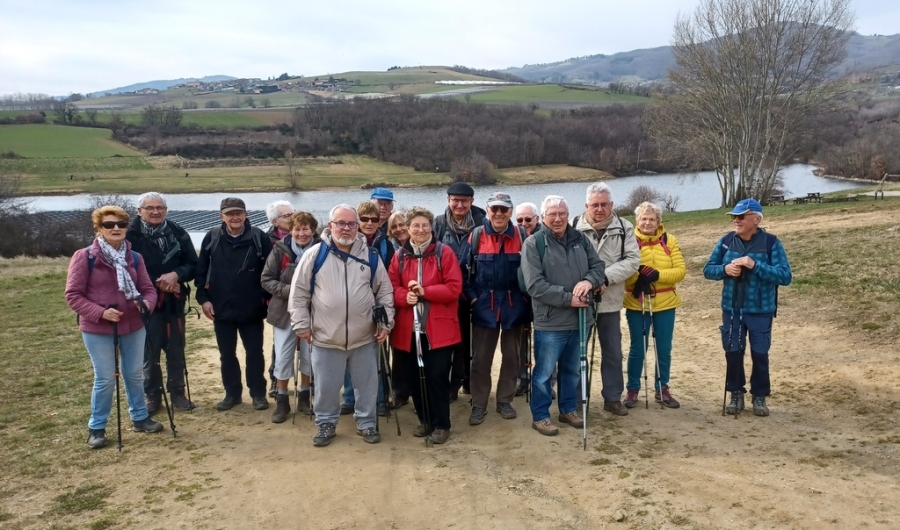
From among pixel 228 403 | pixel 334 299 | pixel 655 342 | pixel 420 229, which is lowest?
pixel 228 403

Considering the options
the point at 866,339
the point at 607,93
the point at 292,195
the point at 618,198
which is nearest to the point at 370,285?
the point at 866,339

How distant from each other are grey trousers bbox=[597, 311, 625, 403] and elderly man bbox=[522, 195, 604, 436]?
46 centimetres

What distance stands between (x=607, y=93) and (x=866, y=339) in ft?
353

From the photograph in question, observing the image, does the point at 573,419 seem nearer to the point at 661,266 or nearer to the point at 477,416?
the point at 477,416

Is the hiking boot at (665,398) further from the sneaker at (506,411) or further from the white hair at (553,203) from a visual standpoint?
the white hair at (553,203)

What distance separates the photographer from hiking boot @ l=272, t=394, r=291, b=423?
6.13 m

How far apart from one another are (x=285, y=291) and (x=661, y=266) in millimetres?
3477

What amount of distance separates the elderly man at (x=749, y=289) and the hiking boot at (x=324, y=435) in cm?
364

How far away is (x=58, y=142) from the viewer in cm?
6969

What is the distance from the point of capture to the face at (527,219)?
6.11 m

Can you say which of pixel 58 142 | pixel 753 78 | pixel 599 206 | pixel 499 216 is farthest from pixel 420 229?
pixel 58 142

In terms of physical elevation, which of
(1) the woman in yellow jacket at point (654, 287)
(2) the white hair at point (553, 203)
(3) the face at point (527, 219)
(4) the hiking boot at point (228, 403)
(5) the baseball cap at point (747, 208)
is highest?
(2) the white hair at point (553, 203)

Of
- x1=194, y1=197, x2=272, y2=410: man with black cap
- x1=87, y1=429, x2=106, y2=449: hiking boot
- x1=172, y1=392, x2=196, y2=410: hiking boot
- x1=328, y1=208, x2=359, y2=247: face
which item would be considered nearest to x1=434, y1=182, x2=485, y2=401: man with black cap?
x1=328, y1=208, x2=359, y2=247: face

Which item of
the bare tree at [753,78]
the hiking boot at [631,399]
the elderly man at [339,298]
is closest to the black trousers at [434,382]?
the elderly man at [339,298]
